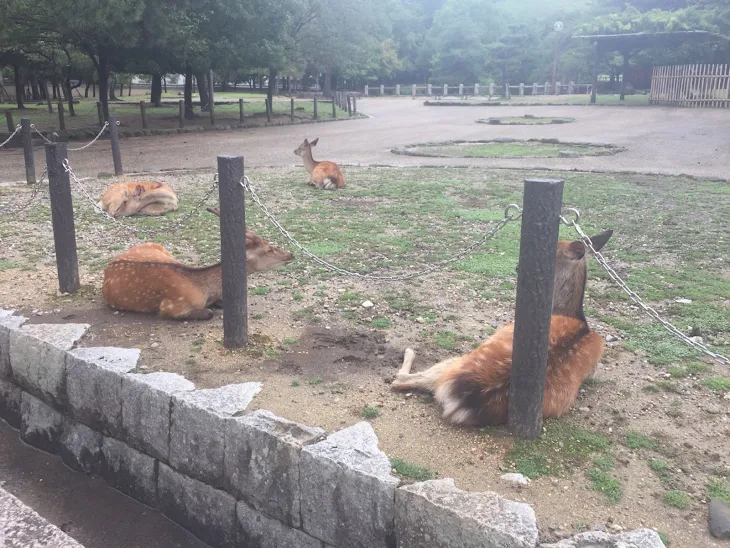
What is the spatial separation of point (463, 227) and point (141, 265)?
3.88 meters

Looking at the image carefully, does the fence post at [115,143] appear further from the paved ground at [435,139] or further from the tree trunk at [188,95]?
the tree trunk at [188,95]

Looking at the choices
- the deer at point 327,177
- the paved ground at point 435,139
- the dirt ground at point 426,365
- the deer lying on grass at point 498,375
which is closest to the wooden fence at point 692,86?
the paved ground at point 435,139

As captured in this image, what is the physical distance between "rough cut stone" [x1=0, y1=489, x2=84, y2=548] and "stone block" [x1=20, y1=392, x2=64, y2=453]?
Answer: 123 cm

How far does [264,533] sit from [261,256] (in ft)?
7.54

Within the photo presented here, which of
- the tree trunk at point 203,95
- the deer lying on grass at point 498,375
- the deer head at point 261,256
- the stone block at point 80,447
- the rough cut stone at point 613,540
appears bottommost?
the stone block at point 80,447

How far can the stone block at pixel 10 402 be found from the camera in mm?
4773

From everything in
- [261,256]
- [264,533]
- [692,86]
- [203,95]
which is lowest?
[264,533]

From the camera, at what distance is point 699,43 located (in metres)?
33.6

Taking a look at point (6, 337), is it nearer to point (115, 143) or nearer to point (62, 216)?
point (62, 216)

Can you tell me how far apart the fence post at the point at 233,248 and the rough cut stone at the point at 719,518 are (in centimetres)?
264

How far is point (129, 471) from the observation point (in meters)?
4.04

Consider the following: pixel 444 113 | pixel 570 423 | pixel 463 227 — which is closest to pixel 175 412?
pixel 570 423

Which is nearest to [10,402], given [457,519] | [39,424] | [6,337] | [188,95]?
[39,424]

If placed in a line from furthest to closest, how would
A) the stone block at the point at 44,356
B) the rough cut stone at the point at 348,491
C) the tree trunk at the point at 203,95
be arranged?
the tree trunk at the point at 203,95, the stone block at the point at 44,356, the rough cut stone at the point at 348,491
